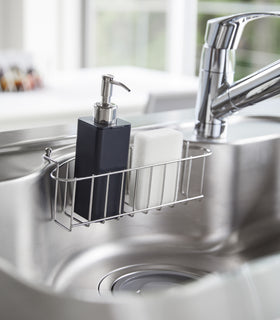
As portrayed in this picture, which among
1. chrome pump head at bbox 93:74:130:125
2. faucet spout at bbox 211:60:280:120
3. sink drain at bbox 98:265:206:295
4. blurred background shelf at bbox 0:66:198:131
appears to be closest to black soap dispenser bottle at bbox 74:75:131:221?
chrome pump head at bbox 93:74:130:125

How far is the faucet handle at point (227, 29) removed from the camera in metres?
0.98

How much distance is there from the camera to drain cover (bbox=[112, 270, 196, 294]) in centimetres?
89

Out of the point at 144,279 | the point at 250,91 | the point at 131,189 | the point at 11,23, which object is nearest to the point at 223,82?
the point at 250,91

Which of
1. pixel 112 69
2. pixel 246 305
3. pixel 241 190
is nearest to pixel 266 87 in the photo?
pixel 241 190

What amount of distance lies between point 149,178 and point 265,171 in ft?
0.99

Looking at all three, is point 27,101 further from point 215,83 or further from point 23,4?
point 23,4

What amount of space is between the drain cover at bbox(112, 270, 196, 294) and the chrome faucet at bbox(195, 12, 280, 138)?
28cm

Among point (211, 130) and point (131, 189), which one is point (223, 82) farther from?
point (131, 189)

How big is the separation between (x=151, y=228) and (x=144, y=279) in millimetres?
129

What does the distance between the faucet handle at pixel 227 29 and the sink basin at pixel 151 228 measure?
0.58ft

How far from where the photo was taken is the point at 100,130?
0.80 m

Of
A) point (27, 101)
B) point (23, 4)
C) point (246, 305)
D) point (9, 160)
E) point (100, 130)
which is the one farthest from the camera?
point (23, 4)

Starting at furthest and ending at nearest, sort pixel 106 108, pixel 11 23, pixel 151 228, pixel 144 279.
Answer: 1. pixel 11 23
2. pixel 151 228
3. pixel 144 279
4. pixel 106 108

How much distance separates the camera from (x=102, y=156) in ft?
2.69
